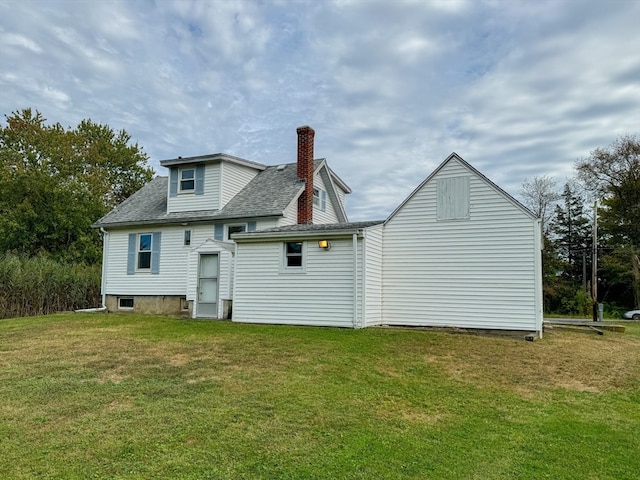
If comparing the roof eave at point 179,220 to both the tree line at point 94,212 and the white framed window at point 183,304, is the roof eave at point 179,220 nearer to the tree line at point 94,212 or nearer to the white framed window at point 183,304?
the white framed window at point 183,304

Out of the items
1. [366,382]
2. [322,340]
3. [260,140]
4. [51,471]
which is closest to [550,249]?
[260,140]

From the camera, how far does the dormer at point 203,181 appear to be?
697 inches

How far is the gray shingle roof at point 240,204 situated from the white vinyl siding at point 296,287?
2247mm

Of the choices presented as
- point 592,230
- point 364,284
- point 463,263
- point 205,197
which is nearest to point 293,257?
point 364,284

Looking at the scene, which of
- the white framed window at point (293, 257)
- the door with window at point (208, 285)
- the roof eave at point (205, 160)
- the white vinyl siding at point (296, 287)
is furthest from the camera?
the roof eave at point (205, 160)

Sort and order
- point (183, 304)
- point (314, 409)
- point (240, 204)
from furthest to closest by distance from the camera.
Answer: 1. point (183, 304)
2. point (240, 204)
3. point (314, 409)

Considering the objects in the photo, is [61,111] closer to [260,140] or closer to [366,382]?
[260,140]

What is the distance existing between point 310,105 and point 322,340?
10571mm

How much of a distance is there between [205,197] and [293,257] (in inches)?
228

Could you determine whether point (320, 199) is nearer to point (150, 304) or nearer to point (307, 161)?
point (307, 161)

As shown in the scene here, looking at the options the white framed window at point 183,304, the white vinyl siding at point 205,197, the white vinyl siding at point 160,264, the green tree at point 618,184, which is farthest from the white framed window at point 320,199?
the green tree at point 618,184

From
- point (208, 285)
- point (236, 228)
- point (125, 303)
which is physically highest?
point (236, 228)

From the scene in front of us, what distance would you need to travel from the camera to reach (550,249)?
125 feet

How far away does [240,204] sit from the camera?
17344mm
